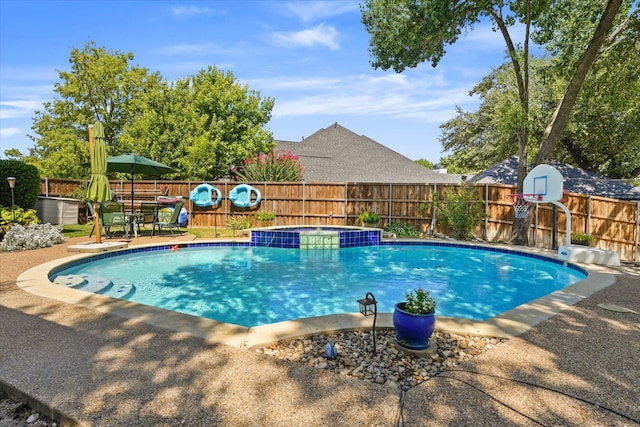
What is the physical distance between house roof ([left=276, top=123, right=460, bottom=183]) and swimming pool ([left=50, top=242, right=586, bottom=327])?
9242 mm

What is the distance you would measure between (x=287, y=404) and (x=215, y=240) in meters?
8.26

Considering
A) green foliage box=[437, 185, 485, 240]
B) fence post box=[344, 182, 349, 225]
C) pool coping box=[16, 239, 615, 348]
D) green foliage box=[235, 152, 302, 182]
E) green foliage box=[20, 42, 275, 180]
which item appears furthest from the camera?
green foliage box=[20, 42, 275, 180]

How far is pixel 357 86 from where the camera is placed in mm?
15953

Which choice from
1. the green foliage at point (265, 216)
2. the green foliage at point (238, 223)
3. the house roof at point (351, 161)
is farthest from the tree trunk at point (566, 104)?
the house roof at point (351, 161)

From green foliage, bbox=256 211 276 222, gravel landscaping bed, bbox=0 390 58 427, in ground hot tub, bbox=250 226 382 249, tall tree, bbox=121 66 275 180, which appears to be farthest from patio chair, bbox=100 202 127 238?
tall tree, bbox=121 66 275 180

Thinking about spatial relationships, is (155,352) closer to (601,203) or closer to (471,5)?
(601,203)

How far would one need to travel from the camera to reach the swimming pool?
5.47 metres

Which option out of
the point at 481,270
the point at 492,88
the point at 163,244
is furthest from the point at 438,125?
the point at 163,244

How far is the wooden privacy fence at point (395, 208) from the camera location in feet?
28.9

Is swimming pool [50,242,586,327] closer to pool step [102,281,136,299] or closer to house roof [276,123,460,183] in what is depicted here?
pool step [102,281,136,299]

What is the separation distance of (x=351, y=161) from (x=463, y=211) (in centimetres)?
1008

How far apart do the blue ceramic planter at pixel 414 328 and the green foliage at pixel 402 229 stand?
8683mm

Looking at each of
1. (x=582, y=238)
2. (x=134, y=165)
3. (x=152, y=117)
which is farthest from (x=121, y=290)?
(x=152, y=117)

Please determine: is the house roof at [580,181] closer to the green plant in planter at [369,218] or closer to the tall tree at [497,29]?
the tall tree at [497,29]
